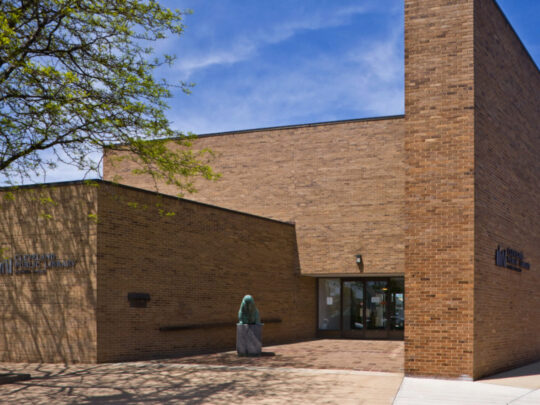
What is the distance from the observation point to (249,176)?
24.4 m

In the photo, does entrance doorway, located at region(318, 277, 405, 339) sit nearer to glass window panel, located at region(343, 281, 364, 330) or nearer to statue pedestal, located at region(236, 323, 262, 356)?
glass window panel, located at region(343, 281, 364, 330)

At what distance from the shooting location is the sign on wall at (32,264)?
49.1 feet

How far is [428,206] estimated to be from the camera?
12.6 m

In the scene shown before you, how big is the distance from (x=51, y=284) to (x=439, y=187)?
913 cm

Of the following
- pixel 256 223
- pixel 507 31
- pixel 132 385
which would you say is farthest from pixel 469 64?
pixel 256 223

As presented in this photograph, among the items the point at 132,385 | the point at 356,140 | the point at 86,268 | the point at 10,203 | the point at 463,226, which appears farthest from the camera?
the point at 356,140

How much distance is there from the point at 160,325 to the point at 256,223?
20.4 ft

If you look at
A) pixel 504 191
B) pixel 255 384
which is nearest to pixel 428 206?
pixel 504 191

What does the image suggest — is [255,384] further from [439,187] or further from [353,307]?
[353,307]

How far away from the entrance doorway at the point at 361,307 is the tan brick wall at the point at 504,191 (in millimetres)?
7311

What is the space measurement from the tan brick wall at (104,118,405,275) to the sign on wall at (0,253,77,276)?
800 centimetres

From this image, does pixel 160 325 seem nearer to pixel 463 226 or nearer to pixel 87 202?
pixel 87 202

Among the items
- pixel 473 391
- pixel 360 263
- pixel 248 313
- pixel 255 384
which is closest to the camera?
pixel 473 391

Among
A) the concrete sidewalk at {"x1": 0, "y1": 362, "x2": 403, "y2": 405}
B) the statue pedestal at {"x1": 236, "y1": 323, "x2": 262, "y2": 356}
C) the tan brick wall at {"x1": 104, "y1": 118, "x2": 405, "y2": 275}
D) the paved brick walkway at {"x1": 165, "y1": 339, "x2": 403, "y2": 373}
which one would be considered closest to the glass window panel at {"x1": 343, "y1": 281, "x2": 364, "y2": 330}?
the tan brick wall at {"x1": 104, "y1": 118, "x2": 405, "y2": 275}
